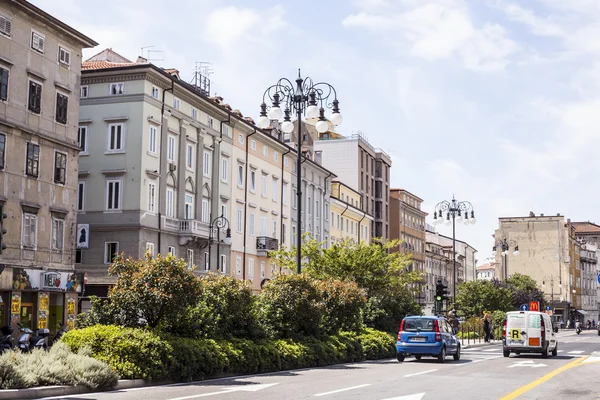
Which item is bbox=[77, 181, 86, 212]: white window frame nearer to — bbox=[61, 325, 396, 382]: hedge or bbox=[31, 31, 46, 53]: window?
bbox=[31, 31, 46, 53]: window

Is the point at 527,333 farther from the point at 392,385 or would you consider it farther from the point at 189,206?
the point at 189,206

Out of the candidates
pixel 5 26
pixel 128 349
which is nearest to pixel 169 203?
pixel 5 26

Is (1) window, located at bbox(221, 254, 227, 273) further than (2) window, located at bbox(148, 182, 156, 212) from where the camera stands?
Yes

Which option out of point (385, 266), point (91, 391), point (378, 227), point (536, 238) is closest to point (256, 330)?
point (91, 391)

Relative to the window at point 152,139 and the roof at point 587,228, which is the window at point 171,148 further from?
the roof at point 587,228

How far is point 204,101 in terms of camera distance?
4966 centimetres

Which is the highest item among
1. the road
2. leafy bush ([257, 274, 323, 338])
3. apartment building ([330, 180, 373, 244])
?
apartment building ([330, 180, 373, 244])

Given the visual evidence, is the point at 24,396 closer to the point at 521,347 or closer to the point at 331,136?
the point at 521,347

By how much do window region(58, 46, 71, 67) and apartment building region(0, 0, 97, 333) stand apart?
0.15ft

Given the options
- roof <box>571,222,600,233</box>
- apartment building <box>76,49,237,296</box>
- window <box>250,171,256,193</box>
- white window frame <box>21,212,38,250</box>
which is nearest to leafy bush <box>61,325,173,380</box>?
white window frame <box>21,212,38,250</box>

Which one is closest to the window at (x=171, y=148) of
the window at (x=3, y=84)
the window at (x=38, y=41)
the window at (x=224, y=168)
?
the window at (x=224, y=168)

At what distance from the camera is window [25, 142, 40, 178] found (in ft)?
114

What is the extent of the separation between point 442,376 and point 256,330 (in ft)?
18.4

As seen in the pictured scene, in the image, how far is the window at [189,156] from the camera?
4812 centimetres
